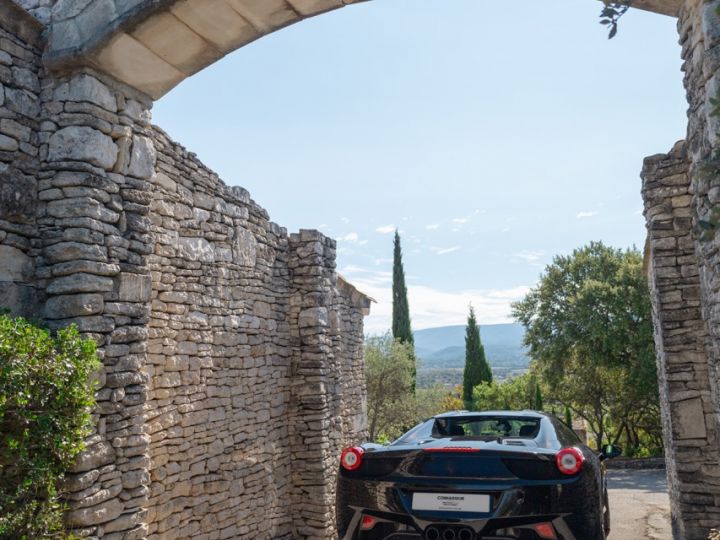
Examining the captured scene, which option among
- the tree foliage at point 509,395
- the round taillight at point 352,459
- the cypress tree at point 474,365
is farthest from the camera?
the cypress tree at point 474,365

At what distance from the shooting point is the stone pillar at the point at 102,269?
3908 millimetres

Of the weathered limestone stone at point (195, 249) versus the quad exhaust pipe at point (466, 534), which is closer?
the quad exhaust pipe at point (466, 534)

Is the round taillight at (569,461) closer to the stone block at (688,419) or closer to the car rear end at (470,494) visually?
the car rear end at (470,494)

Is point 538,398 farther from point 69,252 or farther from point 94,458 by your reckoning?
point 69,252

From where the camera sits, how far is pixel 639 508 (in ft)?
29.7

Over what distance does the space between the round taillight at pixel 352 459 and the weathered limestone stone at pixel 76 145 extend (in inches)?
103

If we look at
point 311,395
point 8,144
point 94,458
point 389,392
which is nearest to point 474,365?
point 389,392

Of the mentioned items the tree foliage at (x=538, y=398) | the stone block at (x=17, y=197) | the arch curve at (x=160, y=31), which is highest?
the arch curve at (x=160, y=31)

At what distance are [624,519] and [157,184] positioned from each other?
7.39 meters

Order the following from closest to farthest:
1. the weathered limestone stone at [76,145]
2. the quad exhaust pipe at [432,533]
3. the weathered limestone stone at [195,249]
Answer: the quad exhaust pipe at [432,533] < the weathered limestone stone at [76,145] < the weathered limestone stone at [195,249]

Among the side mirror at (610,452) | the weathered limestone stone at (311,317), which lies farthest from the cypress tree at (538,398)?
the side mirror at (610,452)

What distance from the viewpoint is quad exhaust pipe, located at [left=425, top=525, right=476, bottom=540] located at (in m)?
3.34

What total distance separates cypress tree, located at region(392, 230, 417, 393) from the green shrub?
24.9 meters

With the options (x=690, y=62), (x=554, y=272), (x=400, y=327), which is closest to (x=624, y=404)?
(x=554, y=272)
